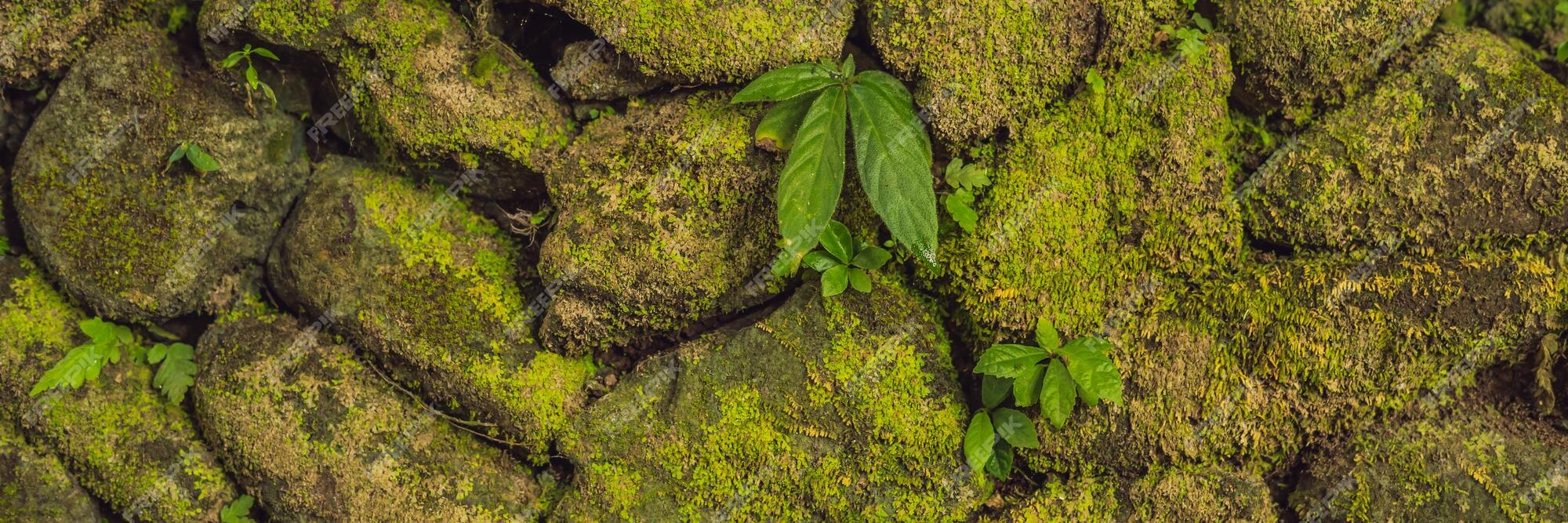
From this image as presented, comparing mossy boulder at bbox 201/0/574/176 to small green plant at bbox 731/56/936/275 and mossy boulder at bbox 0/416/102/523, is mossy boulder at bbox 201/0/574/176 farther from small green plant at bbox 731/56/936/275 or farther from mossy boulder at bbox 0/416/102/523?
mossy boulder at bbox 0/416/102/523

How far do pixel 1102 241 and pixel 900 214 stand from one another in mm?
882

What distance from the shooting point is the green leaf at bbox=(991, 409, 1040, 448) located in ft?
11.4

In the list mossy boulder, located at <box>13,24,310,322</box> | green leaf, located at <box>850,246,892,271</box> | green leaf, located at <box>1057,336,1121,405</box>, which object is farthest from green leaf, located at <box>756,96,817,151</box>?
mossy boulder, located at <box>13,24,310,322</box>

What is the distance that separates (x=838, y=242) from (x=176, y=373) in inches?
112

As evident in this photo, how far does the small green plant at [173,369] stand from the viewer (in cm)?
382

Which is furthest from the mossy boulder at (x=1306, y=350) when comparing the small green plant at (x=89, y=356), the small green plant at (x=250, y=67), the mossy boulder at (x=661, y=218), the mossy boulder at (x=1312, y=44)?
the small green plant at (x=89, y=356)

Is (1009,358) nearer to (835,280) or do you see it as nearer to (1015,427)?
(1015,427)

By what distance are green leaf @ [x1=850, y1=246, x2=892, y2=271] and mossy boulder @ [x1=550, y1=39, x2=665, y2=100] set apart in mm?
1059

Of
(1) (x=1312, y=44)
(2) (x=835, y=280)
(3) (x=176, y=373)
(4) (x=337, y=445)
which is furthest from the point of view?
(3) (x=176, y=373)

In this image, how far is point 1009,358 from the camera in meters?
3.36

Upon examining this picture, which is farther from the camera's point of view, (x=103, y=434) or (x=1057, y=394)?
(x=103, y=434)

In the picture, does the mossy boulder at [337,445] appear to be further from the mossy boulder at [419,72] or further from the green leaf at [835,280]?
the green leaf at [835,280]

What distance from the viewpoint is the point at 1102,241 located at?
11.7 feet

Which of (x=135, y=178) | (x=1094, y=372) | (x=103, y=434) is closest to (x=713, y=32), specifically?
(x=1094, y=372)
